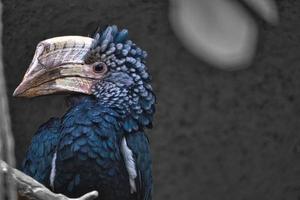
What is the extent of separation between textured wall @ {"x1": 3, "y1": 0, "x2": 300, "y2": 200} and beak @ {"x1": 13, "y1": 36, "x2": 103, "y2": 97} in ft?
1.41

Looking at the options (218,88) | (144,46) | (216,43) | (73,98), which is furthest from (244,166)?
(216,43)

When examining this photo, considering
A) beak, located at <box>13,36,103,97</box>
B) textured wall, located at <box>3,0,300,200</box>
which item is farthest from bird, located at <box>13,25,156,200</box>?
textured wall, located at <box>3,0,300,200</box>

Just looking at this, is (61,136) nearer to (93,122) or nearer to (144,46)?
(93,122)

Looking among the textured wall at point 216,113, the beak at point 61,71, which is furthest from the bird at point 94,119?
the textured wall at point 216,113

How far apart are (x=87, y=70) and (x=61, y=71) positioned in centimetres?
7

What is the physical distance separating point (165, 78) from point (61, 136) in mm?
730

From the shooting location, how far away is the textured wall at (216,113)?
2.43 meters

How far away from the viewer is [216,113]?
8.45 feet

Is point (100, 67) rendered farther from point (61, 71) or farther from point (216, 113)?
point (216, 113)

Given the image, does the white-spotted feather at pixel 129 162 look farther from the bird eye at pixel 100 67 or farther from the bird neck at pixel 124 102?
the bird eye at pixel 100 67

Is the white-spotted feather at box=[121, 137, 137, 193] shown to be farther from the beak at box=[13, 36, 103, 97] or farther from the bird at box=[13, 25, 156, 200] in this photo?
the beak at box=[13, 36, 103, 97]

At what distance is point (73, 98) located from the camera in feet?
6.35

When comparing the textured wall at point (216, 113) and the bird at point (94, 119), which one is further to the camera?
the textured wall at point (216, 113)

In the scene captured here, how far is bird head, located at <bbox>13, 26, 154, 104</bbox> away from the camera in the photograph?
6.24ft
